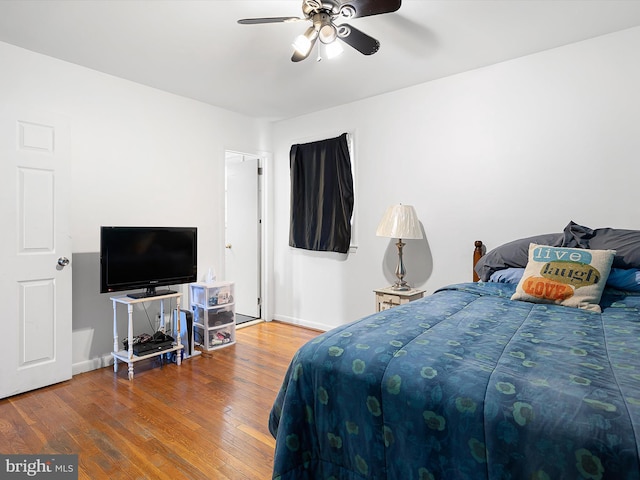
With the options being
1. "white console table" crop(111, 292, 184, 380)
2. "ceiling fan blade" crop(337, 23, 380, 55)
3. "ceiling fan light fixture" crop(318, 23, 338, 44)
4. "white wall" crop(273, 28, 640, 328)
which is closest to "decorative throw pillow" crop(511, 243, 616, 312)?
"white wall" crop(273, 28, 640, 328)

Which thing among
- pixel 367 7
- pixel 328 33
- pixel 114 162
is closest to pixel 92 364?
pixel 114 162

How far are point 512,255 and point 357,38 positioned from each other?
1836 millimetres

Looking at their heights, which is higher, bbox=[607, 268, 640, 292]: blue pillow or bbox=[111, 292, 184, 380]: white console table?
bbox=[607, 268, 640, 292]: blue pillow

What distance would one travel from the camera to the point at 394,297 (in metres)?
3.26

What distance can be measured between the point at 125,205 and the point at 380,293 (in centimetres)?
250

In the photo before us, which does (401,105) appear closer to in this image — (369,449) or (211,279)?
(211,279)

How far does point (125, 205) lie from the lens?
132 inches

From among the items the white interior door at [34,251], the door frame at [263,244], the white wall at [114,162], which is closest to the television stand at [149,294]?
the white wall at [114,162]

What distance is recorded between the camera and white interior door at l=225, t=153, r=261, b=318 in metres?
4.75

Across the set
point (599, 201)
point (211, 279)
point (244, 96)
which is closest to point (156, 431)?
point (211, 279)

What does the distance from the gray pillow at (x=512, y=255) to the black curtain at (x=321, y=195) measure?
1.57m

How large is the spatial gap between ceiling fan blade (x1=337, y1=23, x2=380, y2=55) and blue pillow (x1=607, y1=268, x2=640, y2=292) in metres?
2.02

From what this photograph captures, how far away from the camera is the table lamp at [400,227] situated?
10.6 ft

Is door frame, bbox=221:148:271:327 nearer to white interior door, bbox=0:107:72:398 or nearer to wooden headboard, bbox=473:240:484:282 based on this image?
white interior door, bbox=0:107:72:398
